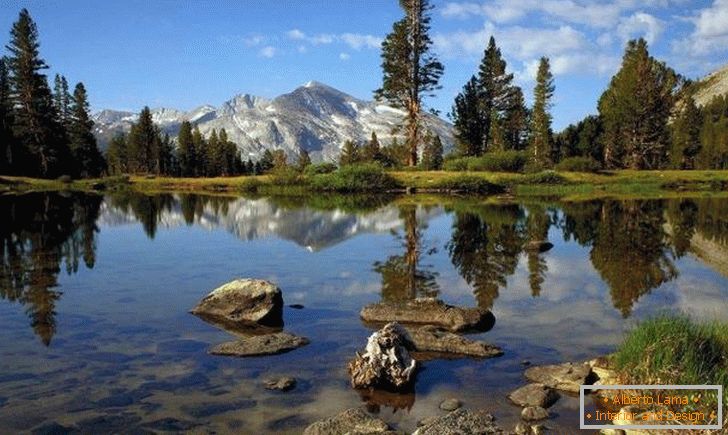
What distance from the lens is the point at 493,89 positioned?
298ft

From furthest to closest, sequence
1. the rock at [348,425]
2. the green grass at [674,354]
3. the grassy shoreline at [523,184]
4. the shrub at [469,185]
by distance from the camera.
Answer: the grassy shoreline at [523,184] < the shrub at [469,185] < the green grass at [674,354] < the rock at [348,425]

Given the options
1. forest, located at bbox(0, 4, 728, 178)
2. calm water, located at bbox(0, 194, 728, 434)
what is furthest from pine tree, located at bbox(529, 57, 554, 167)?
calm water, located at bbox(0, 194, 728, 434)

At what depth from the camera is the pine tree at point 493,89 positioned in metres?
90.5

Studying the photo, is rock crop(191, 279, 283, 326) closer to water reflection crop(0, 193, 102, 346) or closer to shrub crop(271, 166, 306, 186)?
water reflection crop(0, 193, 102, 346)

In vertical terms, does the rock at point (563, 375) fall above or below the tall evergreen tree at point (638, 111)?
below

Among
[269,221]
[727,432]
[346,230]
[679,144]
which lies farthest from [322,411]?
[679,144]

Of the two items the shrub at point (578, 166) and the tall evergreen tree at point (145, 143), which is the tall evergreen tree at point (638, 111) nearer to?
the shrub at point (578, 166)

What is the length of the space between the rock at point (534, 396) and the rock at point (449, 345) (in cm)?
227

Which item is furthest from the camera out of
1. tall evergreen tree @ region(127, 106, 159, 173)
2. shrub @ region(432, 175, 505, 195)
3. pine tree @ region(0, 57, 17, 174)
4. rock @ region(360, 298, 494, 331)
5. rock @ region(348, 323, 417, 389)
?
tall evergreen tree @ region(127, 106, 159, 173)

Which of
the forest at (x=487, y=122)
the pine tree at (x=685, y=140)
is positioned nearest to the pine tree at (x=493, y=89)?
the forest at (x=487, y=122)

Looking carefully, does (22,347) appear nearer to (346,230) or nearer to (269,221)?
(346,230)

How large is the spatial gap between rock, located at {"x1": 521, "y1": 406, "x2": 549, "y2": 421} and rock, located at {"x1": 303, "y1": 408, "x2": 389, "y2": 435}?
7.77 feet

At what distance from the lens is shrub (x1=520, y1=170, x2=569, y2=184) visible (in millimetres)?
71438

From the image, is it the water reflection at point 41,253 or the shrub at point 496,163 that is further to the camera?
the shrub at point 496,163
